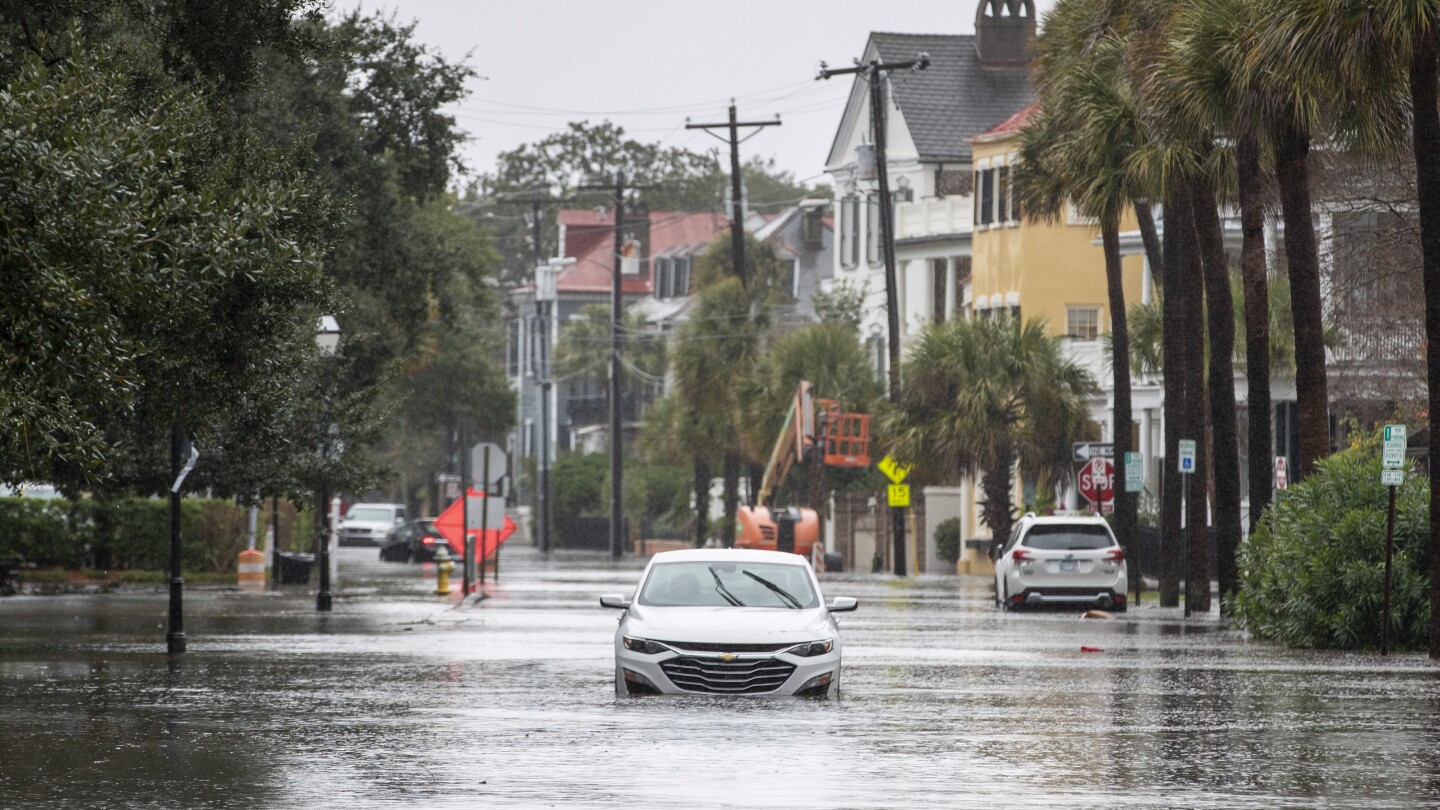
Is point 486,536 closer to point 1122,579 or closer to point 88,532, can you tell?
point 88,532

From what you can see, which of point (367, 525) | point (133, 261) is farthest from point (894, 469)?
point (133, 261)

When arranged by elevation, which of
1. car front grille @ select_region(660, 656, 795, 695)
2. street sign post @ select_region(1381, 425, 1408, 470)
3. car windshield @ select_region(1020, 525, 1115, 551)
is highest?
street sign post @ select_region(1381, 425, 1408, 470)

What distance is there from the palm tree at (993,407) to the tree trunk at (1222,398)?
17352 millimetres

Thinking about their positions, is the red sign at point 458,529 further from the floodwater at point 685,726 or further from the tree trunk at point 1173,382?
the floodwater at point 685,726

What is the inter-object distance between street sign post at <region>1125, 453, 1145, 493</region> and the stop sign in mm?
853

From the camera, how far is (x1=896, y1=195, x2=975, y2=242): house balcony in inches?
2638

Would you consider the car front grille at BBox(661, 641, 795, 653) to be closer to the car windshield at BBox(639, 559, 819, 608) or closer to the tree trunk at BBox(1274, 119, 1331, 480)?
the car windshield at BBox(639, 559, 819, 608)

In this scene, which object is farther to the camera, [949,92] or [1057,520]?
[949,92]

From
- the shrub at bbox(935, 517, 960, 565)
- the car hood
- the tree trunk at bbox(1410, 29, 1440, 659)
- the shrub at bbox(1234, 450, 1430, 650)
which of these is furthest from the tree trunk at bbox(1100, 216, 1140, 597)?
the car hood

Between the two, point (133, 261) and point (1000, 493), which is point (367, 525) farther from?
point (133, 261)

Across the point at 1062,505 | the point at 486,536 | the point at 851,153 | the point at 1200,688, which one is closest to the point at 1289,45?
the point at 1200,688

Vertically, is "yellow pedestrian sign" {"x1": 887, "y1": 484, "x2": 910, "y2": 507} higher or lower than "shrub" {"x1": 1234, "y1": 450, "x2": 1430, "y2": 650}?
higher

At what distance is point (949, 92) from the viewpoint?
71.6 metres

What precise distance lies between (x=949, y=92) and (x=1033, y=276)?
42.2 ft
